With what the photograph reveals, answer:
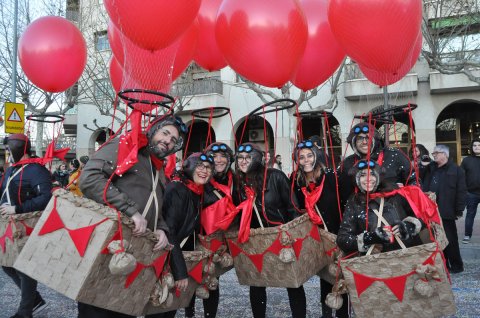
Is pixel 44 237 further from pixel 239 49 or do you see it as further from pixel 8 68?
pixel 8 68

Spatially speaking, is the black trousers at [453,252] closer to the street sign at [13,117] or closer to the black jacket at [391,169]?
the black jacket at [391,169]

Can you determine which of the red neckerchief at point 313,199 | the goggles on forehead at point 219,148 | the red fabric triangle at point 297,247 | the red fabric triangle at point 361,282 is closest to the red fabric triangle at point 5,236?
the goggles on forehead at point 219,148

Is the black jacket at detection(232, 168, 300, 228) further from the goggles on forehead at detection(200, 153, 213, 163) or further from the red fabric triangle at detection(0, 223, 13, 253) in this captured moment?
the red fabric triangle at detection(0, 223, 13, 253)

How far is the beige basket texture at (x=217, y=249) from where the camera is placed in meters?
3.30

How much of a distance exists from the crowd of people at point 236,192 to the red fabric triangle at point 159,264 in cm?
10

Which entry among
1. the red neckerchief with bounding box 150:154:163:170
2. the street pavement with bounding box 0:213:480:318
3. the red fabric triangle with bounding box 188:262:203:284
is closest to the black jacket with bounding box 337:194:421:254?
the red fabric triangle with bounding box 188:262:203:284

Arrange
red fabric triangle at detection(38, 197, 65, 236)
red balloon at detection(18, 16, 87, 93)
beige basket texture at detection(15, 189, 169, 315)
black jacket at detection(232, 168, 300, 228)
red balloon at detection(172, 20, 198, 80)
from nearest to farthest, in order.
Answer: beige basket texture at detection(15, 189, 169, 315), red fabric triangle at detection(38, 197, 65, 236), black jacket at detection(232, 168, 300, 228), red balloon at detection(172, 20, 198, 80), red balloon at detection(18, 16, 87, 93)

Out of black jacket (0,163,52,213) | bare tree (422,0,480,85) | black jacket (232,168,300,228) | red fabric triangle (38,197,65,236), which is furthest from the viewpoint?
bare tree (422,0,480,85)

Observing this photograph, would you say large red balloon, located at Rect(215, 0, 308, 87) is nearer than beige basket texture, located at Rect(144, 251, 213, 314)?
No

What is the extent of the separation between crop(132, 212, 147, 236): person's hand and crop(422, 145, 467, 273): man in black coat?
4.75 meters

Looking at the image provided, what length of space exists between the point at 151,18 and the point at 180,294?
1934mm

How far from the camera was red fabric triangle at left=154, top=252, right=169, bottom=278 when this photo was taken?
2516mm

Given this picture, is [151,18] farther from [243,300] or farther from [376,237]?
[243,300]

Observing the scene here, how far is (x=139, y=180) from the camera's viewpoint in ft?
8.43
